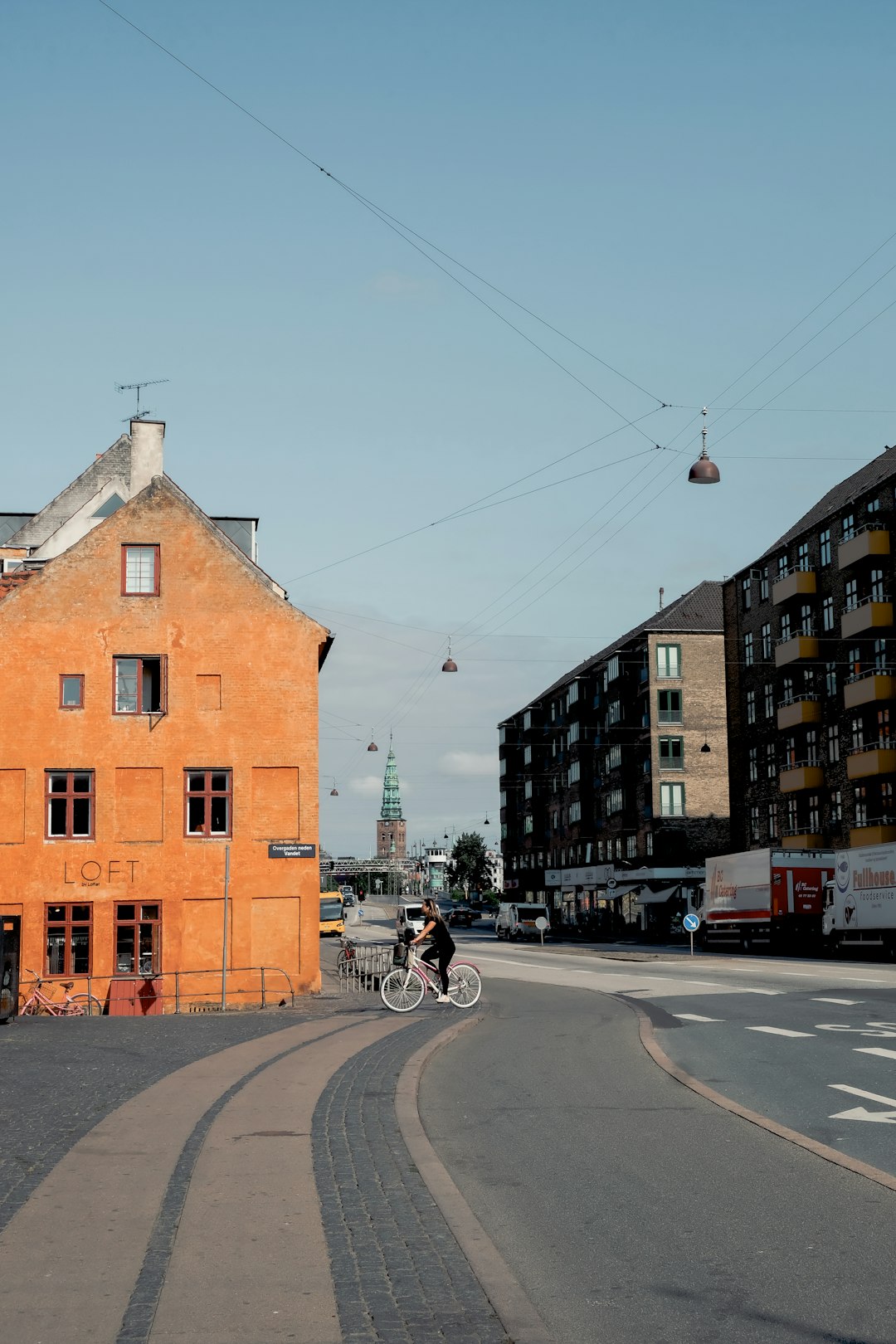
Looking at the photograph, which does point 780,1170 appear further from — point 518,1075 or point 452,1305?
point 518,1075

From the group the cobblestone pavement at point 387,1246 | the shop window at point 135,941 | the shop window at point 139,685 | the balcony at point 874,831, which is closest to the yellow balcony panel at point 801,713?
the balcony at point 874,831

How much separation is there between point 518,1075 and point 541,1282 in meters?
8.56

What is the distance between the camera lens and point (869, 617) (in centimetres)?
6400

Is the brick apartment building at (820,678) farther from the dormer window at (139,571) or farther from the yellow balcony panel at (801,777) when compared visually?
the dormer window at (139,571)

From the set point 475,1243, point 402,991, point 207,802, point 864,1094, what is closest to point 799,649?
point 207,802

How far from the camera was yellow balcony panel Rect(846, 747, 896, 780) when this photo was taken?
63.0m

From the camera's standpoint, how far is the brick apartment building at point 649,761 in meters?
92.9

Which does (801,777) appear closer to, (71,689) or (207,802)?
(207,802)

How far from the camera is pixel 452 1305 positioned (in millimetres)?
6090

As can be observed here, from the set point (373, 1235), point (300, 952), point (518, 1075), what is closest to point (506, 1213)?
point (373, 1235)

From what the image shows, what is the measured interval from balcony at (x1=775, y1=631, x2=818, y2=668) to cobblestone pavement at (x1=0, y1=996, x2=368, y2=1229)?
159 feet

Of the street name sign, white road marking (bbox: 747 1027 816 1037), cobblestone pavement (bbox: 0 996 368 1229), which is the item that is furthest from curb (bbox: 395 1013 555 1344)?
the street name sign

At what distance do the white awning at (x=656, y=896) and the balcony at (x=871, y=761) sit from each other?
23704 millimetres

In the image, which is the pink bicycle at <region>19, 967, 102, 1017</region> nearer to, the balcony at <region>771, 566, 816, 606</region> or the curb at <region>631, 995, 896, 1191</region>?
the curb at <region>631, 995, 896, 1191</region>
